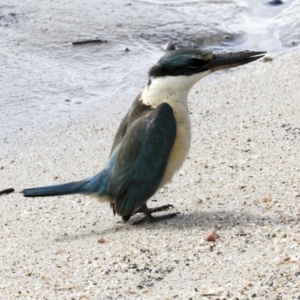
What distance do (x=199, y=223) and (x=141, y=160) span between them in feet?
1.72

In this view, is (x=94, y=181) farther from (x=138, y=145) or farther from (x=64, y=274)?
(x=64, y=274)

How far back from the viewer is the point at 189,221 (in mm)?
5227

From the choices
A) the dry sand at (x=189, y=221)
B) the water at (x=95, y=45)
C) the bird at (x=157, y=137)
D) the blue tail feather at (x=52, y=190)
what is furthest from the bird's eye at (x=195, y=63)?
the water at (x=95, y=45)

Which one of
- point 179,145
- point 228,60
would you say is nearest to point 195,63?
point 228,60

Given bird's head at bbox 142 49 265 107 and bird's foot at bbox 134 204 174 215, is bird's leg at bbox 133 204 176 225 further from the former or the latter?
bird's head at bbox 142 49 265 107

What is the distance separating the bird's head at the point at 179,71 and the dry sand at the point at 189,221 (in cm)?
76

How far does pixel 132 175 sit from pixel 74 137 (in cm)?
235

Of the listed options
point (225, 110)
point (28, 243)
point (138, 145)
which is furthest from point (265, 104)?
point (28, 243)

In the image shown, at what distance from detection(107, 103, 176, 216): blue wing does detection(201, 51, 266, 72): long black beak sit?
0.38 metres

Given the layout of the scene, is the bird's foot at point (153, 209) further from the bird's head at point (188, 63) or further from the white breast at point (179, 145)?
the bird's head at point (188, 63)

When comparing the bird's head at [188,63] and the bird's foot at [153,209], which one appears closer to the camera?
the bird's head at [188,63]

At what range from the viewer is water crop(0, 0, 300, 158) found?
27.2ft

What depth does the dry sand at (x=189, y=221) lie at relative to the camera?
430 cm

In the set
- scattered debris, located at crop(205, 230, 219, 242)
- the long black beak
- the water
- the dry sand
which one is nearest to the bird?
the long black beak
